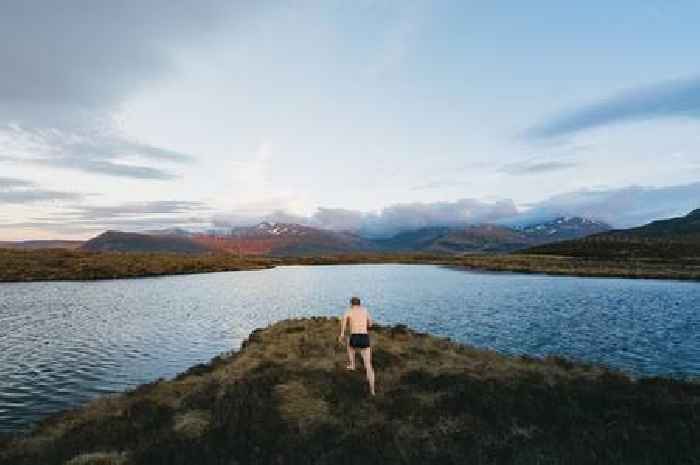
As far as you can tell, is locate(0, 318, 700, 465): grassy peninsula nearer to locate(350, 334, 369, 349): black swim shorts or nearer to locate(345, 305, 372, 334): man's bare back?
locate(350, 334, 369, 349): black swim shorts

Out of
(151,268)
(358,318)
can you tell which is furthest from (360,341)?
(151,268)

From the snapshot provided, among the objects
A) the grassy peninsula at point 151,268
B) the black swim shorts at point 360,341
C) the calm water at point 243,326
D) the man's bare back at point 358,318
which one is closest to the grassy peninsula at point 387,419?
the black swim shorts at point 360,341

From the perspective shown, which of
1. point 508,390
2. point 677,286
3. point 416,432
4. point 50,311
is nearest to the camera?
point 416,432

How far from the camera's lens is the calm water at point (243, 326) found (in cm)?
2767

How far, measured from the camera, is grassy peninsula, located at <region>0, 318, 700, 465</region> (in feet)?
43.4

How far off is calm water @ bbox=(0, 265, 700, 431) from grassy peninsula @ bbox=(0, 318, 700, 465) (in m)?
6.30

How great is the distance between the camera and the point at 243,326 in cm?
4741

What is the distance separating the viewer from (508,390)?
60.9 ft

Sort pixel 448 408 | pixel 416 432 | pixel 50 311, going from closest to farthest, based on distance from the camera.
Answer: pixel 416 432
pixel 448 408
pixel 50 311

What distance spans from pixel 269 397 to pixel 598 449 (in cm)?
1059

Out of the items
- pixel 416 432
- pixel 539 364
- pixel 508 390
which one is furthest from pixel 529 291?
pixel 416 432

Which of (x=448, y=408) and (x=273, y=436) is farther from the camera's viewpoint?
(x=448, y=408)

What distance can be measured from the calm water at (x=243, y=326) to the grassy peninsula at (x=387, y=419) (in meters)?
6.30

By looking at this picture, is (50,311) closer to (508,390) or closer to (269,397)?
(269,397)
